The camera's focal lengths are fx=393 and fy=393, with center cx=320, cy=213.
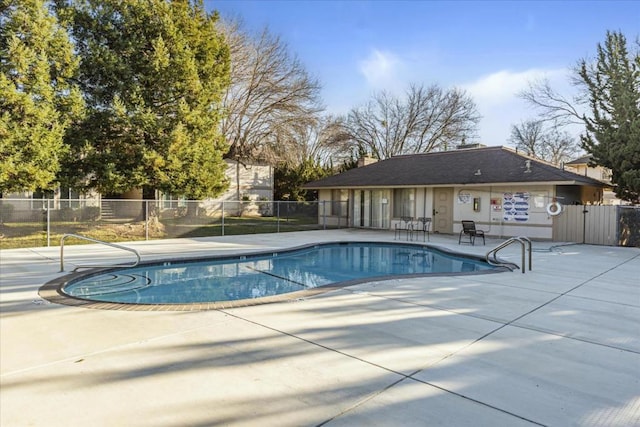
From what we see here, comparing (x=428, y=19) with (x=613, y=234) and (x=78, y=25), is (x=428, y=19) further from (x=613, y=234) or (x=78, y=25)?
(x=78, y=25)

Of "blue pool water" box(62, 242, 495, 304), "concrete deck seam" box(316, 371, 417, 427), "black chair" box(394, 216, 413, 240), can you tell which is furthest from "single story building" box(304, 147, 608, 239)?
"concrete deck seam" box(316, 371, 417, 427)

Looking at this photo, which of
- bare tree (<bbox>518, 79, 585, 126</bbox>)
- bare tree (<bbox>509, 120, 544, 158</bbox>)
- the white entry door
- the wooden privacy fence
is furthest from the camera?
bare tree (<bbox>509, 120, 544, 158</bbox>)

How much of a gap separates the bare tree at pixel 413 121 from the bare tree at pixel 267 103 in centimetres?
1056

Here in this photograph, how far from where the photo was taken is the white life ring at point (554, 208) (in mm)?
14734

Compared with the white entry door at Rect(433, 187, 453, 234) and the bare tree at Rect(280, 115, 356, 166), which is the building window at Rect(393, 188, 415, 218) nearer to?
the white entry door at Rect(433, 187, 453, 234)

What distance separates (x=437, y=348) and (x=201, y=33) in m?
16.4

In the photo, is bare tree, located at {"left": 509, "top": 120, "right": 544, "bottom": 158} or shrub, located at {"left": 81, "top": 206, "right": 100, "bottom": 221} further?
bare tree, located at {"left": 509, "top": 120, "right": 544, "bottom": 158}

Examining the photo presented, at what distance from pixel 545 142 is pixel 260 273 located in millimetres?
42256

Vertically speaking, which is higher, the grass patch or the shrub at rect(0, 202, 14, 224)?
the shrub at rect(0, 202, 14, 224)

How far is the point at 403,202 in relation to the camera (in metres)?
19.3

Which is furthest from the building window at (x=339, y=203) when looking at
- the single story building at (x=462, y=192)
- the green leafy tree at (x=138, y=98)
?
the green leafy tree at (x=138, y=98)

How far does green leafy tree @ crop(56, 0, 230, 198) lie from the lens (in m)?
14.3

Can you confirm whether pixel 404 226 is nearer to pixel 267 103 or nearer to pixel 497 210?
pixel 497 210

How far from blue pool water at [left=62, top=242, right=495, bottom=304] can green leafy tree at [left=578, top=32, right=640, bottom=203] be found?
8.99m
